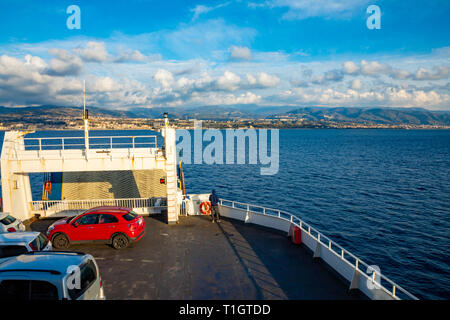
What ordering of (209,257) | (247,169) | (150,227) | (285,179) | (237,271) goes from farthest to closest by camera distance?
(247,169) < (285,179) < (150,227) < (209,257) < (237,271)

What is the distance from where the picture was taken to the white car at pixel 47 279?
6.18 meters

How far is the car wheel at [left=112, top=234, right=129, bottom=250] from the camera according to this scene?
12.3 metres

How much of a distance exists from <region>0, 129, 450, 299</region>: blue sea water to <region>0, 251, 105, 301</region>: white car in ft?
56.3

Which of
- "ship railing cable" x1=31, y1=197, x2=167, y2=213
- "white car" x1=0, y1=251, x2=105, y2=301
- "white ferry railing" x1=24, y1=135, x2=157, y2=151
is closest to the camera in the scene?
"white car" x1=0, y1=251, x2=105, y2=301

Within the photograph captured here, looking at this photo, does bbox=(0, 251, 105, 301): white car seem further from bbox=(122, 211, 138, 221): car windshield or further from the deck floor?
bbox=(122, 211, 138, 221): car windshield

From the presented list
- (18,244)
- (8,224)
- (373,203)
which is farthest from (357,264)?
(373,203)

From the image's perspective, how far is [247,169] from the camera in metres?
62.6

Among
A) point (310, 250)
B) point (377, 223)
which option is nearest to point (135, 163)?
point (310, 250)

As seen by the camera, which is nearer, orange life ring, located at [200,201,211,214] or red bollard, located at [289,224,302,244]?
red bollard, located at [289,224,302,244]

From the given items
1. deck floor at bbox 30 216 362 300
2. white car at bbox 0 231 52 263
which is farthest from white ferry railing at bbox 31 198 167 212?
white car at bbox 0 231 52 263

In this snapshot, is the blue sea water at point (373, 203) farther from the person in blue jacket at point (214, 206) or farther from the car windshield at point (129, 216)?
the car windshield at point (129, 216)
